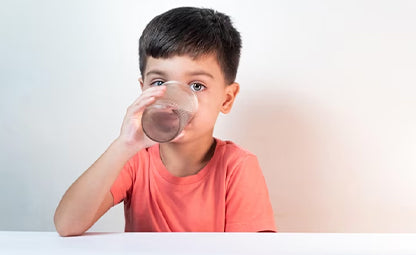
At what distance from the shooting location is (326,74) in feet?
4.91

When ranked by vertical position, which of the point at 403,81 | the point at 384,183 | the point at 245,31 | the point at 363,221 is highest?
the point at 245,31

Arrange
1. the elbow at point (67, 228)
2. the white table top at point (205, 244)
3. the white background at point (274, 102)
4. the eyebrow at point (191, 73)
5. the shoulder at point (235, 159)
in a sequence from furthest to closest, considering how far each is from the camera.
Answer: the white background at point (274, 102) → the shoulder at point (235, 159) → the eyebrow at point (191, 73) → the elbow at point (67, 228) → the white table top at point (205, 244)

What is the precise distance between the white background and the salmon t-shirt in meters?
0.40

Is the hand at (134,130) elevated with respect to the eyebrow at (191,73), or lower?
lower

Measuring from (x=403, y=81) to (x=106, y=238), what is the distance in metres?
1.03

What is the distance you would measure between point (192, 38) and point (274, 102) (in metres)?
0.52

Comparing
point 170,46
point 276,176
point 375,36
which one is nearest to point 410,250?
point 170,46

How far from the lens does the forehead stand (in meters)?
1.00

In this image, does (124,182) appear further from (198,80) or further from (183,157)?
(198,80)

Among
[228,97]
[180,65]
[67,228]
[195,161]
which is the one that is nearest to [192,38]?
[180,65]

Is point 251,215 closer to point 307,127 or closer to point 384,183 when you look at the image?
point 307,127

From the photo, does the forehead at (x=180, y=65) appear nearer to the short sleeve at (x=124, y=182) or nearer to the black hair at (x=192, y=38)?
the black hair at (x=192, y=38)

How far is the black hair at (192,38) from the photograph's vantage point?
1.03 meters

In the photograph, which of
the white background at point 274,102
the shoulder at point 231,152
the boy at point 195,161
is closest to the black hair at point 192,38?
the boy at point 195,161
